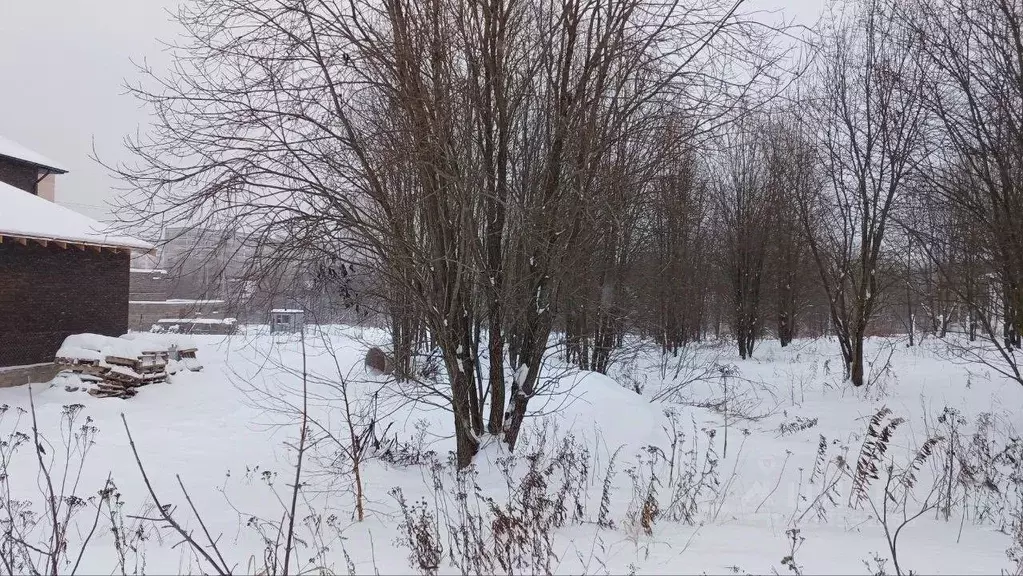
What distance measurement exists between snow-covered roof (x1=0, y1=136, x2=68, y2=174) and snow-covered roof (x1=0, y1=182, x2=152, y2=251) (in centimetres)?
383

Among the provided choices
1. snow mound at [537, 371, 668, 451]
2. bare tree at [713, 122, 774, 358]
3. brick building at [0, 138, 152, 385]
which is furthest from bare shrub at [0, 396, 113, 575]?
bare tree at [713, 122, 774, 358]

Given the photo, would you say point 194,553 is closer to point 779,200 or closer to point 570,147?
point 570,147

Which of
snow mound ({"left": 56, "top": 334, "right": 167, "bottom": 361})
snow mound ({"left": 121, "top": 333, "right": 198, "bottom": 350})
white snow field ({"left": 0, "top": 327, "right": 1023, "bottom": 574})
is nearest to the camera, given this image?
white snow field ({"left": 0, "top": 327, "right": 1023, "bottom": 574})

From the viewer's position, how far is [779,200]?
58.3ft

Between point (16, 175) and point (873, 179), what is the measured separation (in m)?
23.0

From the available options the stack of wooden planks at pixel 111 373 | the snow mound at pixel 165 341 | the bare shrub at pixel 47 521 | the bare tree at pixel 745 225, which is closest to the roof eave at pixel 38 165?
the snow mound at pixel 165 341

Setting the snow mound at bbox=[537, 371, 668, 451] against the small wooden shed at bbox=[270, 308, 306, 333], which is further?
the snow mound at bbox=[537, 371, 668, 451]

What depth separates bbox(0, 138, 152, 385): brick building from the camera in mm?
12812

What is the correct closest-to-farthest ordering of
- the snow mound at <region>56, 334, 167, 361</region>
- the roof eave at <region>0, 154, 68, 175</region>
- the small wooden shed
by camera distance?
the small wooden shed, the snow mound at <region>56, 334, 167, 361</region>, the roof eave at <region>0, 154, 68, 175</region>

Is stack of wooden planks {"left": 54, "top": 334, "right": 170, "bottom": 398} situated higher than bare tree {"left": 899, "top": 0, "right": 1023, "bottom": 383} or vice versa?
bare tree {"left": 899, "top": 0, "right": 1023, "bottom": 383}

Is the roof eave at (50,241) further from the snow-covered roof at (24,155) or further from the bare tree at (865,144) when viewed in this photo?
the bare tree at (865,144)

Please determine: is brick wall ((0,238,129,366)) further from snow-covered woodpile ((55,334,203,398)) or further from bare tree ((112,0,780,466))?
bare tree ((112,0,780,466))

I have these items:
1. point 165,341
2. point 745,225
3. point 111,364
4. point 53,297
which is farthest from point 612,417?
point 745,225

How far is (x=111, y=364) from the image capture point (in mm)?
12836
